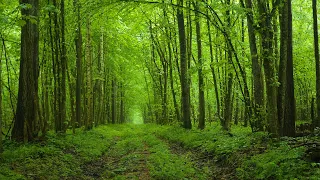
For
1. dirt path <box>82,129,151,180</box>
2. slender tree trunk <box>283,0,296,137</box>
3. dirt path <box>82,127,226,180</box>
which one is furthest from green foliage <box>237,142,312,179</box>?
dirt path <box>82,129,151,180</box>

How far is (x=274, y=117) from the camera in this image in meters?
8.47

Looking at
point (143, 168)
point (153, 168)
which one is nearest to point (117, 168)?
point (143, 168)

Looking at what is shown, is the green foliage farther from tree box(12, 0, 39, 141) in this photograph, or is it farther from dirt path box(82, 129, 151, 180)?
tree box(12, 0, 39, 141)

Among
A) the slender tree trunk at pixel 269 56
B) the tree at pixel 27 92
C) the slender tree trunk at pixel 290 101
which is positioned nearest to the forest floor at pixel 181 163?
the tree at pixel 27 92

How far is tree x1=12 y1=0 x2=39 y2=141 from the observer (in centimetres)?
995

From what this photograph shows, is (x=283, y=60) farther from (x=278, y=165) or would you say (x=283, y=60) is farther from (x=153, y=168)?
(x=153, y=168)

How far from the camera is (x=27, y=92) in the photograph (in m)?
10.2

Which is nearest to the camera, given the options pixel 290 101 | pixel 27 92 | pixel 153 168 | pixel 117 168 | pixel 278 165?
pixel 278 165

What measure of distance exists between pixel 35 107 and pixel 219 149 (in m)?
6.84

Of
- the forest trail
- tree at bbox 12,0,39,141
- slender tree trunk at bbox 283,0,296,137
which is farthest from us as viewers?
tree at bbox 12,0,39,141

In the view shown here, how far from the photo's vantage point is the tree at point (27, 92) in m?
9.95

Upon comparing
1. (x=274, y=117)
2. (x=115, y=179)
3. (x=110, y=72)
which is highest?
(x=110, y=72)

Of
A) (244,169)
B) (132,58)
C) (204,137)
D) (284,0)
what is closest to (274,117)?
(244,169)

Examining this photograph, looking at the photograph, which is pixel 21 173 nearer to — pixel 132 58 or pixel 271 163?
pixel 271 163
